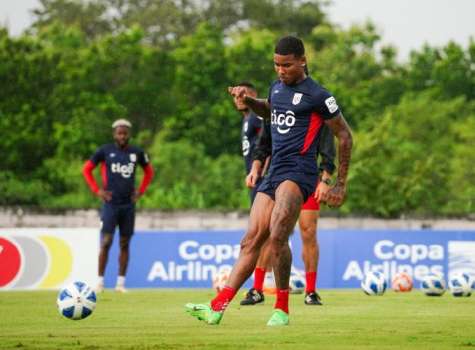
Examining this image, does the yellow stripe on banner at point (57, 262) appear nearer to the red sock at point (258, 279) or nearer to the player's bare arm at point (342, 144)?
the red sock at point (258, 279)

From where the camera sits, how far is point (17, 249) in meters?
22.4

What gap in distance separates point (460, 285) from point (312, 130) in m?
6.33

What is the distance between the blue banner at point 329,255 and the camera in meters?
23.5

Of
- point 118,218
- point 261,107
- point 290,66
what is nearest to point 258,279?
point 261,107

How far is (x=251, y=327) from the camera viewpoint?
33.7ft

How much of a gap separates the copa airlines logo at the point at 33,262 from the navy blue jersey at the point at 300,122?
12.5 meters

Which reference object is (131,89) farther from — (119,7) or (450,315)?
(450,315)

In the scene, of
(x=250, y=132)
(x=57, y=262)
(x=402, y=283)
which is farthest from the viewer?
(x=57, y=262)

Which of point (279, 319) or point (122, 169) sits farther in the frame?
point (122, 169)

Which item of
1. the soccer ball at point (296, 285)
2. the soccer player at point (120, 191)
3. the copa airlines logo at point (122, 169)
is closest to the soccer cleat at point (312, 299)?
the soccer ball at point (296, 285)

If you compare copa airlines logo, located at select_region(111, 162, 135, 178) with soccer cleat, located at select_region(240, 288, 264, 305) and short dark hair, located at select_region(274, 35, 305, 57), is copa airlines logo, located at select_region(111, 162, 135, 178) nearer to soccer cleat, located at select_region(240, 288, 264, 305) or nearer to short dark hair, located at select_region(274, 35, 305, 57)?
soccer cleat, located at select_region(240, 288, 264, 305)

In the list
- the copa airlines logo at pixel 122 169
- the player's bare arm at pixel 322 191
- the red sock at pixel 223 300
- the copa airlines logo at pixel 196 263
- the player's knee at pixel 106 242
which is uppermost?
the player's bare arm at pixel 322 191

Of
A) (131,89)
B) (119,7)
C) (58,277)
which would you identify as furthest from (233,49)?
(58,277)

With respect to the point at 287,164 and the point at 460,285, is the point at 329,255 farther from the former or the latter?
the point at 287,164
